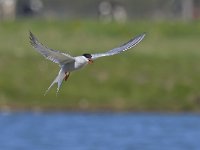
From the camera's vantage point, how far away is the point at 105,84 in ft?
142

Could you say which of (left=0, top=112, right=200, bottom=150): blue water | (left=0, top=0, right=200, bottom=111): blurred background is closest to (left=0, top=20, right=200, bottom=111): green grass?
(left=0, top=0, right=200, bottom=111): blurred background

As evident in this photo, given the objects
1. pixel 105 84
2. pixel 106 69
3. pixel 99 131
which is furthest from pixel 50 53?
pixel 106 69

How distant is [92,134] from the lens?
1372 inches

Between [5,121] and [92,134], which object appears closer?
[92,134]

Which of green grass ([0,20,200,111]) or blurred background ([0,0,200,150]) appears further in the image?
green grass ([0,20,200,111])

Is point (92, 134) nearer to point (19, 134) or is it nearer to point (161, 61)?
point (19, 134)

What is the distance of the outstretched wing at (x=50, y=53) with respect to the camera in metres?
14.8

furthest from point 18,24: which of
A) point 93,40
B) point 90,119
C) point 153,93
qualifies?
point 90,119

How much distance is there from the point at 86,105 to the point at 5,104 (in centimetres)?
334

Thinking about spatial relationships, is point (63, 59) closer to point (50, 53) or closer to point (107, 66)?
point (50, 53)

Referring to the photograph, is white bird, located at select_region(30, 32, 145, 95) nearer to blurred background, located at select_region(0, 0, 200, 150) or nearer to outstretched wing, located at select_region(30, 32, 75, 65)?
outstretched wing, located at select_region(30, 32, 75, 65)

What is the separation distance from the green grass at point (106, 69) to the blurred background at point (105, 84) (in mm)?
43

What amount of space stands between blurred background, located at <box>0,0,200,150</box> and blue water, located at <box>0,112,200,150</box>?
0.04 metres

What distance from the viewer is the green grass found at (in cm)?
4103
